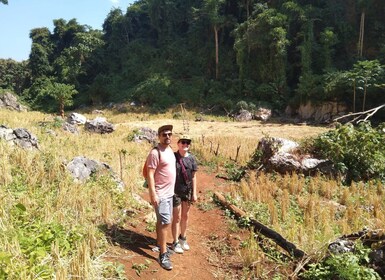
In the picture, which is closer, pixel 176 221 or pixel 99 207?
pixel 176 221

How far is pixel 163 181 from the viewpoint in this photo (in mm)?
4211

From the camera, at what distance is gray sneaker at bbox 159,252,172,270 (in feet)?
13.7

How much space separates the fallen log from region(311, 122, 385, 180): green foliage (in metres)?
4.51

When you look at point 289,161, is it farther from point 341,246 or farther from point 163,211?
point 163,211

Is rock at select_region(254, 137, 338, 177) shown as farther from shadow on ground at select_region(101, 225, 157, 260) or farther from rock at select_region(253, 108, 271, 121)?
rock at select_region(253, 108, 271, 121)

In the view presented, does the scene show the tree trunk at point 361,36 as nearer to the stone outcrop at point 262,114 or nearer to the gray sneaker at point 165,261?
the stone outcrop at point 262,114

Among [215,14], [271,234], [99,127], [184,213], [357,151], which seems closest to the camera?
[184,213]

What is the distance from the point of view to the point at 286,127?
74.3 ft

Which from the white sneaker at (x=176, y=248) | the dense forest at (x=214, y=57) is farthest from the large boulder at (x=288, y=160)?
the dense forest at (x=214, y=57)

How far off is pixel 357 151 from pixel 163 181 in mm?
7544

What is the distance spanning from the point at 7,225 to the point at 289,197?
237 inches

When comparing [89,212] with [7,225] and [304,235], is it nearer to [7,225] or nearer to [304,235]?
[7,225]

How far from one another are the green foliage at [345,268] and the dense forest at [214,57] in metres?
19.9

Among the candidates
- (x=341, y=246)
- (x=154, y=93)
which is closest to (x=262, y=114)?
(x=154, y=93)
